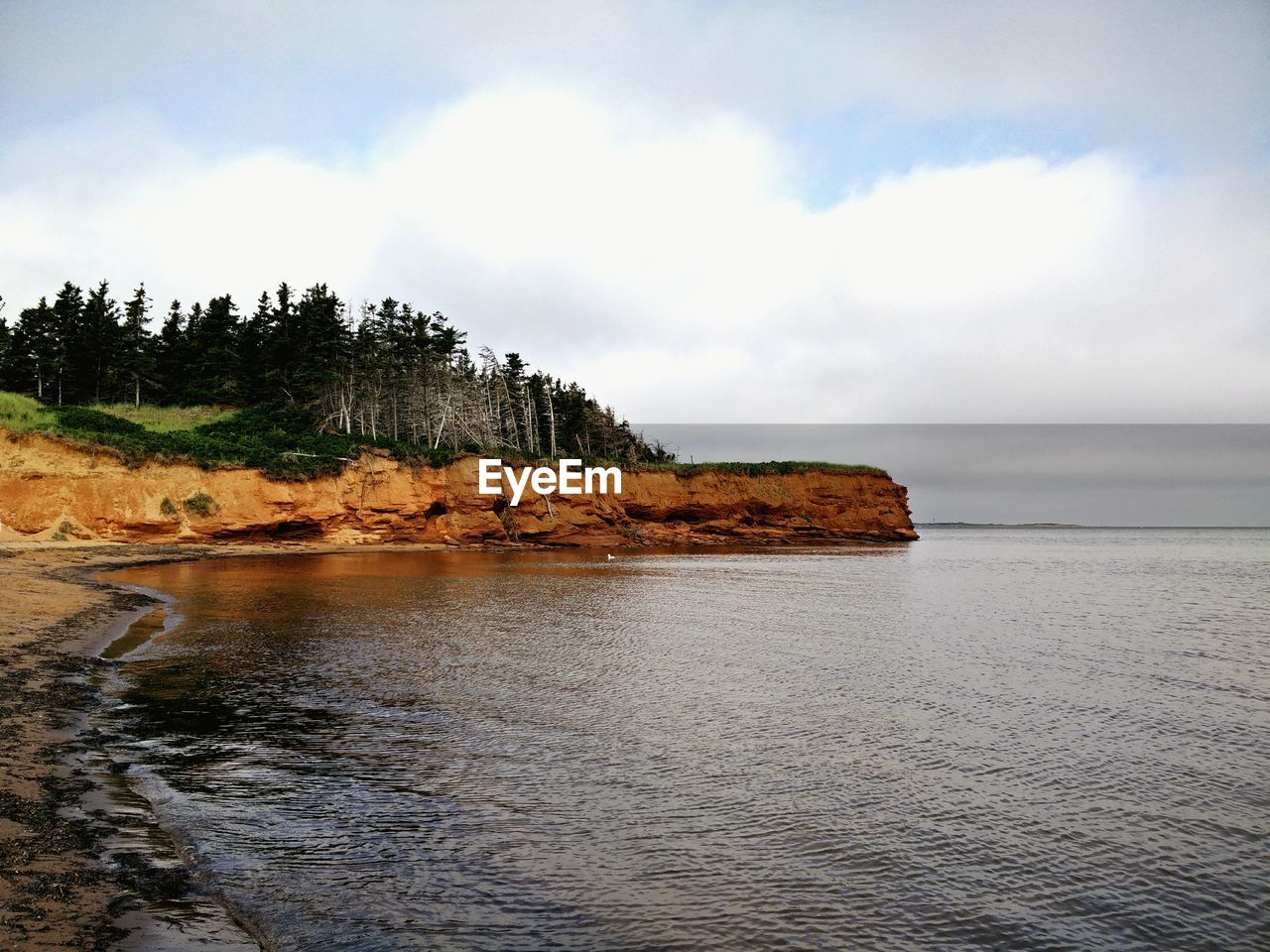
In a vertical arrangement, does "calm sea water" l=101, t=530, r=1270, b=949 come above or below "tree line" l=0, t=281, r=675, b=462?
below

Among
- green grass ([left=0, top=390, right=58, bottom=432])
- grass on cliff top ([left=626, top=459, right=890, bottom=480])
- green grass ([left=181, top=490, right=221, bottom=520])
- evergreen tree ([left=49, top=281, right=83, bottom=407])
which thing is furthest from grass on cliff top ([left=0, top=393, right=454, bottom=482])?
grass on cliff top ([left=626, top=459, right=890, bottom=480])

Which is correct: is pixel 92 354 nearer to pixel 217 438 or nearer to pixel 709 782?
pixel 217 438

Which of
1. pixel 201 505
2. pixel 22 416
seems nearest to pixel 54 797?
pixel 201 505

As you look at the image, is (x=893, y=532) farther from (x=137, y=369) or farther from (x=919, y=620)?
(x=137, y=369)

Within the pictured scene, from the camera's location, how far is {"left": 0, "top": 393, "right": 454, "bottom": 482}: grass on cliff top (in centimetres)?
3769

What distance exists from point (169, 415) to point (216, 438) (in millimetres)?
11804

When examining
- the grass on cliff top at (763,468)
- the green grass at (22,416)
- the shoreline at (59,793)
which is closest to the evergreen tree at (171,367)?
the green grass at (22,416)

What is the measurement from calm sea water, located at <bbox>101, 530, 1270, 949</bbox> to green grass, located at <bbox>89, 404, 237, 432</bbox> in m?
38.1

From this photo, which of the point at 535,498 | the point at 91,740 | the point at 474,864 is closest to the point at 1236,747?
the point at 474,864

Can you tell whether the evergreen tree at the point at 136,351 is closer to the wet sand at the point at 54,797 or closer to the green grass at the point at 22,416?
the green grass at the point at 22,416

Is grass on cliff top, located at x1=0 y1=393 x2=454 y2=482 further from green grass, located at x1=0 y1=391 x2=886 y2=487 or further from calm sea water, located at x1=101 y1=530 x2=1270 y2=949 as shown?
calm sea water, located at x1=101 y1=530 x2=1270 y2=949

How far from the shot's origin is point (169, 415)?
2099 inches

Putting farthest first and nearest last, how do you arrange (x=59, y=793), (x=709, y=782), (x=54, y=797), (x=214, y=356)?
1. (x=214, y=356)
2. (x=709, y=782)
3. (x=59, y=793)
4. (x=54, y=797)

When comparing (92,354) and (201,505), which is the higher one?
(92,354)
